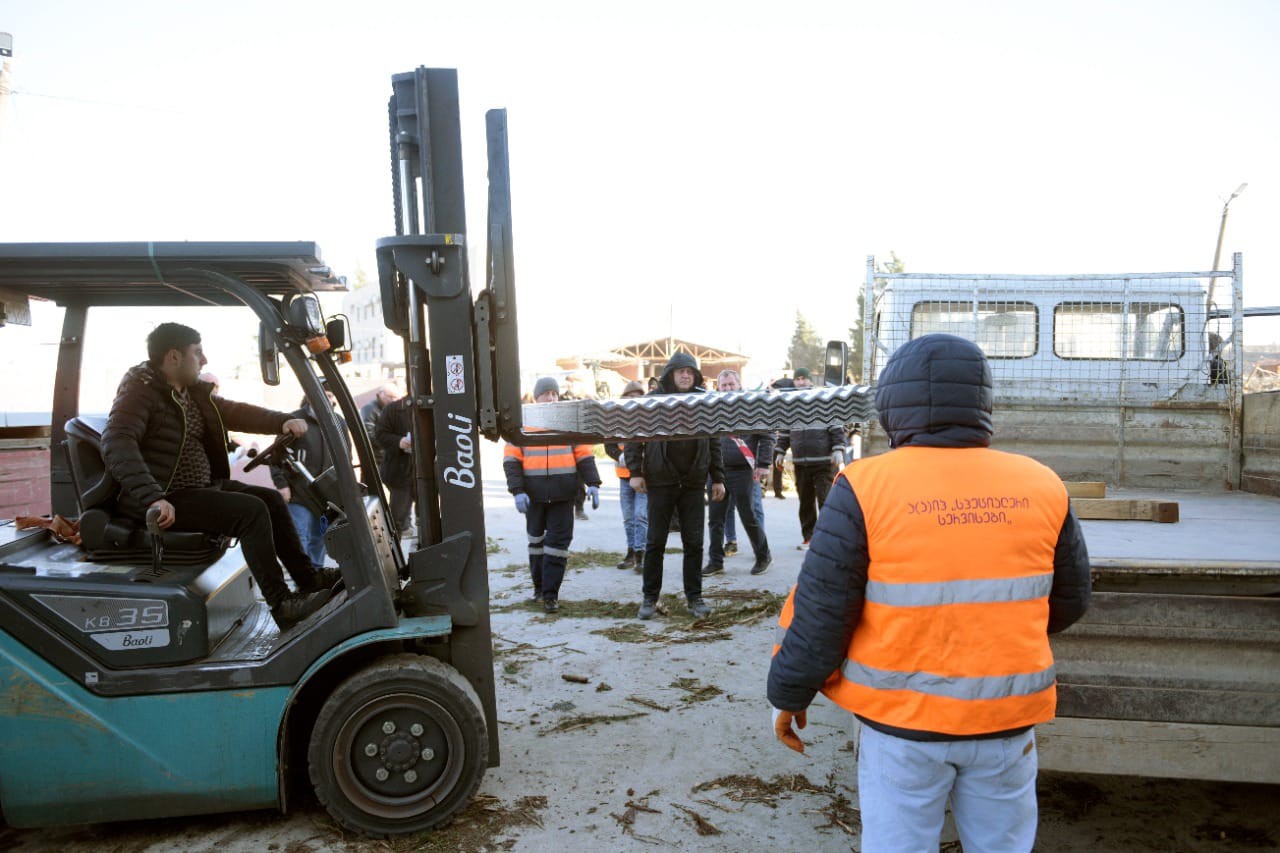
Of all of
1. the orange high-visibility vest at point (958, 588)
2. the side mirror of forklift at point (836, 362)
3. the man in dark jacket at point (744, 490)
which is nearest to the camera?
the orange high-visibility vest at point (958, 588)

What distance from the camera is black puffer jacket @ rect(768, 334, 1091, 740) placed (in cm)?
A: 211

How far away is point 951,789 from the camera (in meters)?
2.15

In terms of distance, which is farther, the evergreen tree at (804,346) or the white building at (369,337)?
the evergreen tree at (804,346)

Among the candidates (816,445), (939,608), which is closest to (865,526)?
(939,608)

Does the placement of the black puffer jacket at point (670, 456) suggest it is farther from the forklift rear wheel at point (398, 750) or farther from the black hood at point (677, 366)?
the forklift rear wheel at point (398, 750)

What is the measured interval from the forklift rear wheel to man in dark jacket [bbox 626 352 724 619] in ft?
10.4

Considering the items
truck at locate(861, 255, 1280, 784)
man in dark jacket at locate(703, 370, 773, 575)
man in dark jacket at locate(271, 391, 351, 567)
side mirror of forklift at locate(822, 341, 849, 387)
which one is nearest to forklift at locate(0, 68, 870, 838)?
truck at locate(861, 255, 1280, 784)

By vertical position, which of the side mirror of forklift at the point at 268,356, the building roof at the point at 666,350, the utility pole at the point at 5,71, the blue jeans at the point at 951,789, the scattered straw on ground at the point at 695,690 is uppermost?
the utility pole at the point at 5,71

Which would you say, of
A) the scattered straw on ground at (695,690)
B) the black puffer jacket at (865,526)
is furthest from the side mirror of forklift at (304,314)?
the scattered straw on ground at (695,690)

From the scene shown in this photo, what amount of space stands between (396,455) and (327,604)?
468 centimetres

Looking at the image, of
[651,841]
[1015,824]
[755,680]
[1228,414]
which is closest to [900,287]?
[1228,414]

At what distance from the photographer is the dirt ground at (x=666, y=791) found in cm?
352

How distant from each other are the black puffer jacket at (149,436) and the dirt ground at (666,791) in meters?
1.49

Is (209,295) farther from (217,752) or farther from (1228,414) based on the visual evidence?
(1228,414)
